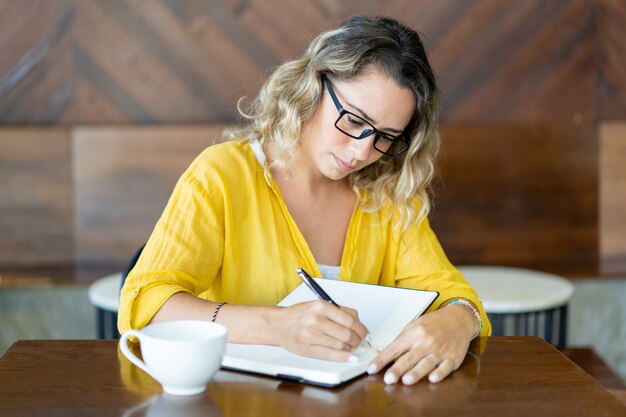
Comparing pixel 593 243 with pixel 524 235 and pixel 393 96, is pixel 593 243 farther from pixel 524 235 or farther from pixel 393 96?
pixel 393 96

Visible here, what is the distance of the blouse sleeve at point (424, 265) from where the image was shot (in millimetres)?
1868

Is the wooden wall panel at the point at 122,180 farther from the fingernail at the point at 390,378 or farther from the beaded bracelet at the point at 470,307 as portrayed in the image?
the fingernail at the point at 390,378

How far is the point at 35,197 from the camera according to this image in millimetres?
3535

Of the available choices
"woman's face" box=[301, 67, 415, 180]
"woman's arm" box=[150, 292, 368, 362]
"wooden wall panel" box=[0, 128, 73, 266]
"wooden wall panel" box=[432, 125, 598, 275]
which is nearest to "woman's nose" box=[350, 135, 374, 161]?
"woman's face" box=[301, 67, 415, 180]

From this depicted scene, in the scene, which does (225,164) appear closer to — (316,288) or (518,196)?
(316,288)

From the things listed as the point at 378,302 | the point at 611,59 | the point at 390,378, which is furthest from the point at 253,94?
the point at 390,378

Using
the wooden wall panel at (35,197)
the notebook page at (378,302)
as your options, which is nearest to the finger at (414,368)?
the notebook page at (378,302)

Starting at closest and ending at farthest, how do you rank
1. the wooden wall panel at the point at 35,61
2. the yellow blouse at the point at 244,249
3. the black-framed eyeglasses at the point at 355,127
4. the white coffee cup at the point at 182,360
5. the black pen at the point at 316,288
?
1. the white coffee cup at the point at 182,360
2. the black pen at the point at 316,288
3. the yellow blouse at the point at 244,249
4. the black-framed eyeglasses at the point at 355,127
5. the wooden wall panel at the point at 35,61

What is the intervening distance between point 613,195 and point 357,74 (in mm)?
2372

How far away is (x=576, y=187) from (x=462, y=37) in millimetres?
839

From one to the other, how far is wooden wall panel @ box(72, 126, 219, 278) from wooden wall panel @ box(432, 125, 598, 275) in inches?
43.0

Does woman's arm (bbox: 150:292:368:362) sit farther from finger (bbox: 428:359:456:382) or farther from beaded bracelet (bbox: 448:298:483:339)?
beaded bracelet (bbox: 448:298:483:339)

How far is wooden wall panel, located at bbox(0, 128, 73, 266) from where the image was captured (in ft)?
11.5

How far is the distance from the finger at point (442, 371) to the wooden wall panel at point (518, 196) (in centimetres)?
233
